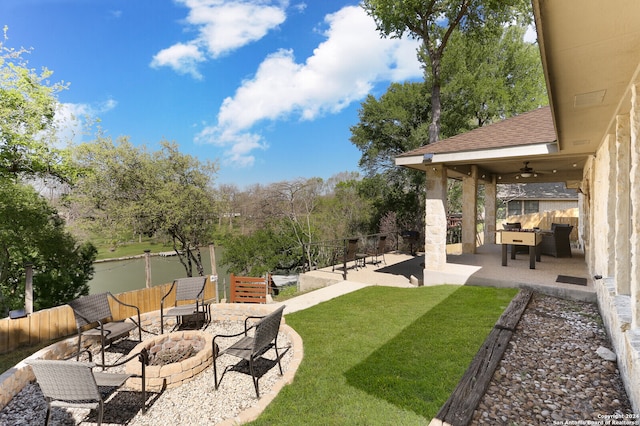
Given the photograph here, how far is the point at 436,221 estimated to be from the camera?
7188 mm

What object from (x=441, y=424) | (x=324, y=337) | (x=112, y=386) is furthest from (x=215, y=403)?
(x=441, y=424)

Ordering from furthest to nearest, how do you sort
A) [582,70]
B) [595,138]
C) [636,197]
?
1. [595,138]
2. [636,197]
3. [582,70]

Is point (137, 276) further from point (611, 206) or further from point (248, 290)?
point (611, 206)

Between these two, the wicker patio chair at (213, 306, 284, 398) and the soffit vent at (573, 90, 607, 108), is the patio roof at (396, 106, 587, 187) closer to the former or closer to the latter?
the soffit vent at (573, 90, 607, 108)

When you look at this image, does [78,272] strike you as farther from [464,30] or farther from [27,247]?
[464,30]

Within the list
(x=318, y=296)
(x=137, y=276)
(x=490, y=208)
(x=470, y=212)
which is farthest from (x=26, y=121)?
(x=490, y=208)

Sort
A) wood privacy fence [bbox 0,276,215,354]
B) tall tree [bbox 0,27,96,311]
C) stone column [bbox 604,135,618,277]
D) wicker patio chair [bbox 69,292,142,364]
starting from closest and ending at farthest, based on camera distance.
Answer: stone column [bbox 604,135,618,277] < wicker patio chair [bbox 69,292,142,364] < wood privacy fence [bbox 0,276,215,354] < tall tree [bbox 0,27,96,311]

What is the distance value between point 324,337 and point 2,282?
11.9 metres

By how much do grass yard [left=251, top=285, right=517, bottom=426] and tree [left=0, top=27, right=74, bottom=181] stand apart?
35.1 ft

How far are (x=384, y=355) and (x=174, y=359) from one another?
2638 millimetres

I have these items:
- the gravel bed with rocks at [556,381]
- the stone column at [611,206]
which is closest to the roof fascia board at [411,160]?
the stone column at [611,206]

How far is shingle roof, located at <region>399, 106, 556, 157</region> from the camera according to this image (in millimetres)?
6027

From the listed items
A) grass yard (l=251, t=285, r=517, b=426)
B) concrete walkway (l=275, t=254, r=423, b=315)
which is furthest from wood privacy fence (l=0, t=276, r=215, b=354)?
grass yard (l=251, t=285, r=517, b=426)

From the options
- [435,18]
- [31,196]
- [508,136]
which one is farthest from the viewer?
[435,18]
